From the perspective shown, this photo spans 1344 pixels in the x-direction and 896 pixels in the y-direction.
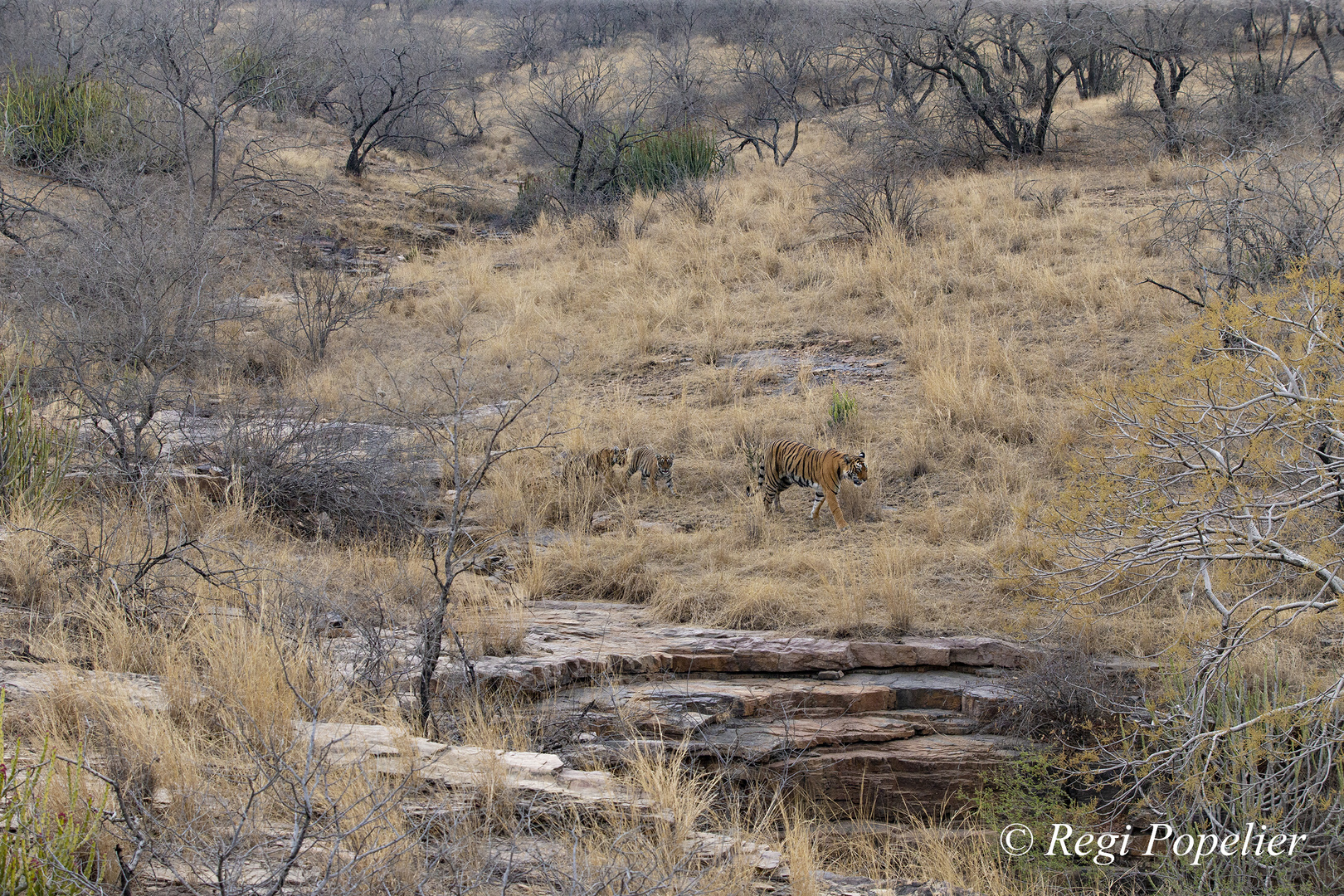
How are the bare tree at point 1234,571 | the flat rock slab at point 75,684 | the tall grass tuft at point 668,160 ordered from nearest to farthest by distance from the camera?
the flat rock slab at point 75,684
the bare tree at point 1234,571
the tall grass tuft at point 668,160

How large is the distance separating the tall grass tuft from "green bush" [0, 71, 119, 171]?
25.9ft

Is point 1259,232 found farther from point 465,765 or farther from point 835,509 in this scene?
point 465,765

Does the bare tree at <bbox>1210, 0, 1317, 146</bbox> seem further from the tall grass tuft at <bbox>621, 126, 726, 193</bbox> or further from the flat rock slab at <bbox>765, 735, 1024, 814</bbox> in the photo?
the flat rock slab at <bbox>765, 735, 1024, 814</bbox>

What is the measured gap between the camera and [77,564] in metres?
4.59

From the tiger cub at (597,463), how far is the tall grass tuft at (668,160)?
378 inches

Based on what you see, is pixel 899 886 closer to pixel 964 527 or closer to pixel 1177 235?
pixel 964 527

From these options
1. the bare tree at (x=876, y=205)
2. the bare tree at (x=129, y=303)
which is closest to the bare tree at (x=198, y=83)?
the bare tree at (x=129, y=303)

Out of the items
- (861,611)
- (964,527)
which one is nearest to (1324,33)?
(964,527)

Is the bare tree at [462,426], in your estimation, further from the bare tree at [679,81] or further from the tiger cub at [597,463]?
the bare tree at [679,81]

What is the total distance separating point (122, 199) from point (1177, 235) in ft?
38.4

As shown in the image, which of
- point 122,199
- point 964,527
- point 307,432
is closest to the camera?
point 964,527

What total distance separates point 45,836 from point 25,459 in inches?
156

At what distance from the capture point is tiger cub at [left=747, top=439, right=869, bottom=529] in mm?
6375

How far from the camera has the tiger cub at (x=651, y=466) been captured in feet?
23.5
